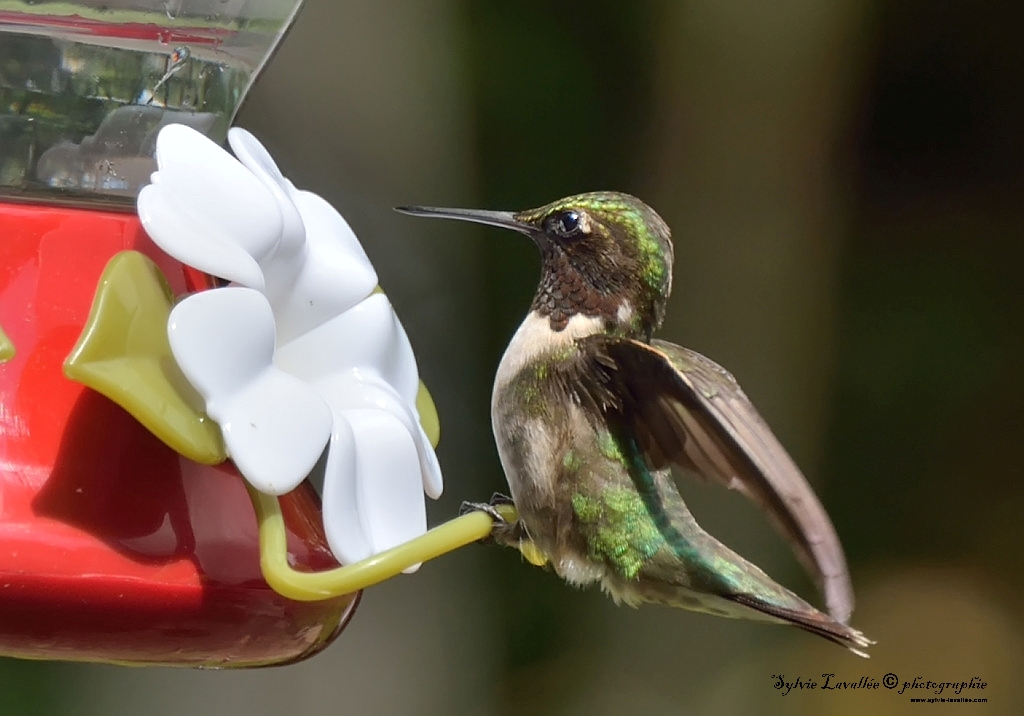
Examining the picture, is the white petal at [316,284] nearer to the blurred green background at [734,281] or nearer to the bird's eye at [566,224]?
the bird's eye at [566,224]

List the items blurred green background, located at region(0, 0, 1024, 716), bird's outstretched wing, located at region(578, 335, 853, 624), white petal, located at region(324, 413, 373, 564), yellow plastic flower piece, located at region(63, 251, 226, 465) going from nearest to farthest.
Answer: yellow plastic flower piece, located at region(63, 251, 226, 465)
white petal, located at region(324, 413, 373, 564)
bird's outstretched wing, located at region(578, 335, 853, 624)
blurred green background, located at region(0, 0, 1024, 716)

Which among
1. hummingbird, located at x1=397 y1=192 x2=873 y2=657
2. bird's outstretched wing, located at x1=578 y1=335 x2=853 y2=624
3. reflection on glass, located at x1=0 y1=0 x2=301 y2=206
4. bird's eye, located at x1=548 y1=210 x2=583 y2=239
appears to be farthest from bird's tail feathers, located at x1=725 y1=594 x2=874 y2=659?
reflection on glass, located at x1=0 y1=0 x2=301 y2=206

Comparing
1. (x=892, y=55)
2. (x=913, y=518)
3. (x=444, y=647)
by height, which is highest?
(x=892, y=55)

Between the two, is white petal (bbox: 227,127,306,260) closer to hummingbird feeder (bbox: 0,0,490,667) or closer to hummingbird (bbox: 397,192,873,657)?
hummingbird feeder (bbox: 0,0,490,667)

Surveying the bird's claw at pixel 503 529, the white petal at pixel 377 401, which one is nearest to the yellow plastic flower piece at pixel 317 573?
the white petal at pixel 377 401

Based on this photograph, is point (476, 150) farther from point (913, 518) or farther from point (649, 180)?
point (913, 518)

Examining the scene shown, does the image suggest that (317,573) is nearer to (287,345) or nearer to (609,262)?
(287,345)

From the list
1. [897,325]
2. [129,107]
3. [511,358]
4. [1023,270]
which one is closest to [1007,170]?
[1023,270]
